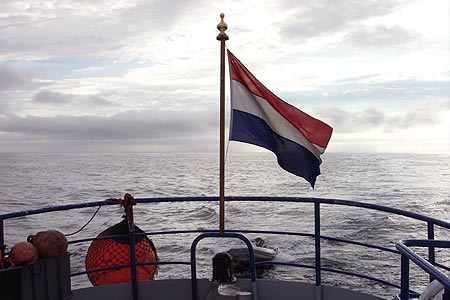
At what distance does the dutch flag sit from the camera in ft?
17.5

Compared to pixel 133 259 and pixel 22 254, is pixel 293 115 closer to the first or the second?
pixel 133 259

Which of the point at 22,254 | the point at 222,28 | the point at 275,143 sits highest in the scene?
the point at 222,28

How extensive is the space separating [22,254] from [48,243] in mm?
272

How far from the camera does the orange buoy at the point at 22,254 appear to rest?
13.9 ft

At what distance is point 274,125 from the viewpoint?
5457 millimetres

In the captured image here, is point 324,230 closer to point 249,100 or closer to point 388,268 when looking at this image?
point 388,268

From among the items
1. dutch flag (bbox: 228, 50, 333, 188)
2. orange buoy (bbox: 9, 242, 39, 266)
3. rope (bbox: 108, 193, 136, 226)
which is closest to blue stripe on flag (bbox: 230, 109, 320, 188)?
dutch flag (bbox: 228, 50, 333, 188)

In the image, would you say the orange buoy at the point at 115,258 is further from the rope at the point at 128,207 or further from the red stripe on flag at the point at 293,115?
the red stripe on flag at the point at 293,115

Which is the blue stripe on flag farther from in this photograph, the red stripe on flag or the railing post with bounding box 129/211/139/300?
the railing post with bounding box 129/211/139/300

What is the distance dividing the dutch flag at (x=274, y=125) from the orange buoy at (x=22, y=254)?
94.5 inches

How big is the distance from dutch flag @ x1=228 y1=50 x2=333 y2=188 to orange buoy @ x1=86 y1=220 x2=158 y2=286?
1.91m

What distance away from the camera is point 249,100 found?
17.7ft

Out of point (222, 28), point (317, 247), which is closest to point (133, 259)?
point (317, 247)

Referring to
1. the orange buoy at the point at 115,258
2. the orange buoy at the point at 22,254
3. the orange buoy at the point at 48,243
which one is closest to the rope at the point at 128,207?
the orange buoy at the point at 115,258
